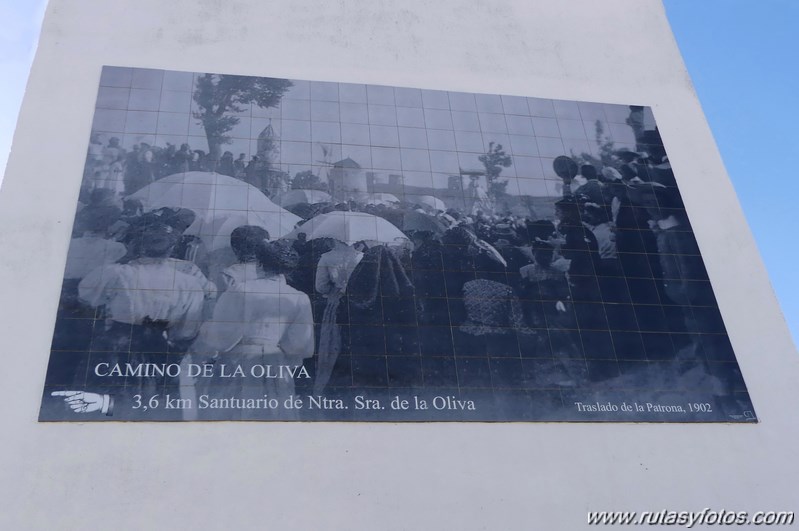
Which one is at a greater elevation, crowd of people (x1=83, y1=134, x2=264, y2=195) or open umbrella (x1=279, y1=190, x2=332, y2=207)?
crowd of people (x1=83, y1=134, x2=264, y2=195)

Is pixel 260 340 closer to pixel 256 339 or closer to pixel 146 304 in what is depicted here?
pixel 256 339

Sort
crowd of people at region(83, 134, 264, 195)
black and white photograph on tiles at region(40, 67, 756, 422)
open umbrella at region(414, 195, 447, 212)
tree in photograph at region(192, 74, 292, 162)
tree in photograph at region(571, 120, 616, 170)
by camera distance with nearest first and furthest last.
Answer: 1. black and white photograph on tiles at region(40, 67, 756, 422)
2. crowd of people at region(83, 134, 264, 195)
3. open umbrella at region(414, 195, 447, 212)
4. tree in photograph at region(192, 74, 292, 162)
5. tree in photograph at region(571, 120, 616, 170)

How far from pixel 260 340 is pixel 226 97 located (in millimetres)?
3465

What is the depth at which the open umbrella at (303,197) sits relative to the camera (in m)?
10.5

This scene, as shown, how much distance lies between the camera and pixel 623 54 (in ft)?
41.8

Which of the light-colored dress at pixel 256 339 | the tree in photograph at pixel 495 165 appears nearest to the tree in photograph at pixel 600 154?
the tree in photograph at pixel 495 165

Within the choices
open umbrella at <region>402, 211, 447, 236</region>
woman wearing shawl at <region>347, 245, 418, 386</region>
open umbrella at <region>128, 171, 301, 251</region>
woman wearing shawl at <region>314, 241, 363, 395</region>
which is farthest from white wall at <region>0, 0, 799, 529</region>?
open umbrella at <region>402, 211, 447, 236</region>

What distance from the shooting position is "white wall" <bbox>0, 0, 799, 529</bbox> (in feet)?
28.3

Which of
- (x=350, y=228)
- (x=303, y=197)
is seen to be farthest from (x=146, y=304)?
(x=350, y=228)

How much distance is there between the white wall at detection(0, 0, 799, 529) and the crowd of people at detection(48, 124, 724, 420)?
0.45 m

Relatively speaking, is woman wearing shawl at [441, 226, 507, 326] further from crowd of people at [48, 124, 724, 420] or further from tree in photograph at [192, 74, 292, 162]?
tree in photograph at [192, 74, 292, 162]

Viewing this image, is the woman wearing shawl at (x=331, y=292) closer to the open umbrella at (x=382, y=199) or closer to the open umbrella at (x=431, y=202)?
the open umbrella at (x=382, y=199)

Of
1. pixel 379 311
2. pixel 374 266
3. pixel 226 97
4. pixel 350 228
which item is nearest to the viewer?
pixel 379 311
